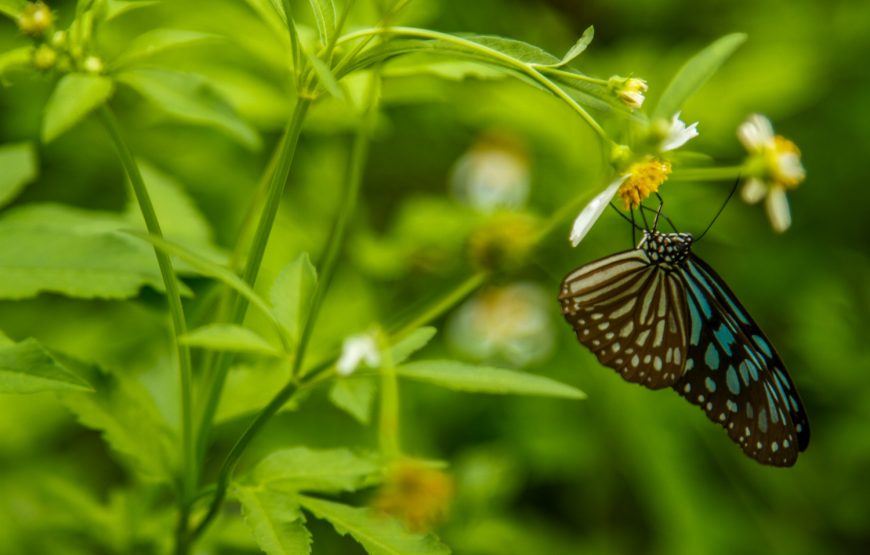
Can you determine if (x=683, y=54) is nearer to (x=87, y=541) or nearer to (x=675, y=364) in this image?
(x=675, y=364)

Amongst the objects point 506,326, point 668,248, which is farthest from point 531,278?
point 668,248

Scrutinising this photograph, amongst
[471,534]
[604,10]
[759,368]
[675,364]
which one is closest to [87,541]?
[471,534]

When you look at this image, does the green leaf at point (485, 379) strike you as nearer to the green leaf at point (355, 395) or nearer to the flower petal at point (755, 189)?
the green leaf at point (355, 395)

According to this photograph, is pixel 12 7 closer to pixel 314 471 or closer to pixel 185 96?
pixel 185 96

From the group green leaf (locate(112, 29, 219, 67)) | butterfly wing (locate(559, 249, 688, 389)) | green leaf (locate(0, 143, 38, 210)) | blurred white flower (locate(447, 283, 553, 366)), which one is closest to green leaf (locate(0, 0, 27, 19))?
green leaf (locate(112, 29, 219, 67))

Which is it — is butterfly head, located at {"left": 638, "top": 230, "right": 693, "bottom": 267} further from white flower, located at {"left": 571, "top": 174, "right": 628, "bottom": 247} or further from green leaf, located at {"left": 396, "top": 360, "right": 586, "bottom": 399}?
green leaf, located at {"left": 396, "top": 360, "right": 586, "bottom": 399}

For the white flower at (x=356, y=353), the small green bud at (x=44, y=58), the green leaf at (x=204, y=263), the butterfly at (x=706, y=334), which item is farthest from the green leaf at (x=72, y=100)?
the butterfly at (x=706, y=334)
